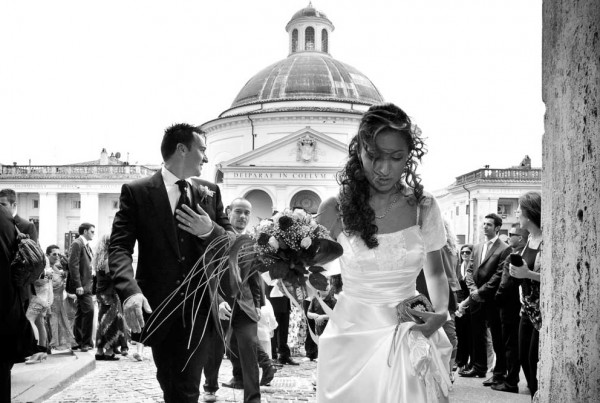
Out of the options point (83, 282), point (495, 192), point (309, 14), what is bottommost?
point (83, 282)

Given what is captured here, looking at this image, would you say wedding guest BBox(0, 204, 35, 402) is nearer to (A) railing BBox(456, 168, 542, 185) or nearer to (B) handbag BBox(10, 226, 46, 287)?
(B) handbag BBox(10, 226, 46, 287)

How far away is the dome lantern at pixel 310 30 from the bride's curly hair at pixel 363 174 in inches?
2509

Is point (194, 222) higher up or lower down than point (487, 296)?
higher up

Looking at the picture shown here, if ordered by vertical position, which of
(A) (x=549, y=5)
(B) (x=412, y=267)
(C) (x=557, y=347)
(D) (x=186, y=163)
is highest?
(A) (x=549, y=5)

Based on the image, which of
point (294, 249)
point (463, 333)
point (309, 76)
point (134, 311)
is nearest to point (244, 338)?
point (134, 311)

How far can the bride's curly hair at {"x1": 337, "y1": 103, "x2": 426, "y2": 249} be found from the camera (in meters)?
3.23

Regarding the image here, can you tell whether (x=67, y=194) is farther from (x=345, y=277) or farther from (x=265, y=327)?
(x=345, y=277)

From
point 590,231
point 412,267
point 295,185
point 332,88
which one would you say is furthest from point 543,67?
point 332,88

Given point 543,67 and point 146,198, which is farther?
point 146,198

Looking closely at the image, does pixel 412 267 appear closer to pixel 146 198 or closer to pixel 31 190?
pixel 146 198

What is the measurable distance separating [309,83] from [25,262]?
54104mm

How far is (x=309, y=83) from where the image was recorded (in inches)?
2271

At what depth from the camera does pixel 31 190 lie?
58.1m

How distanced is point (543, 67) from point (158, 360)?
9.91ft
